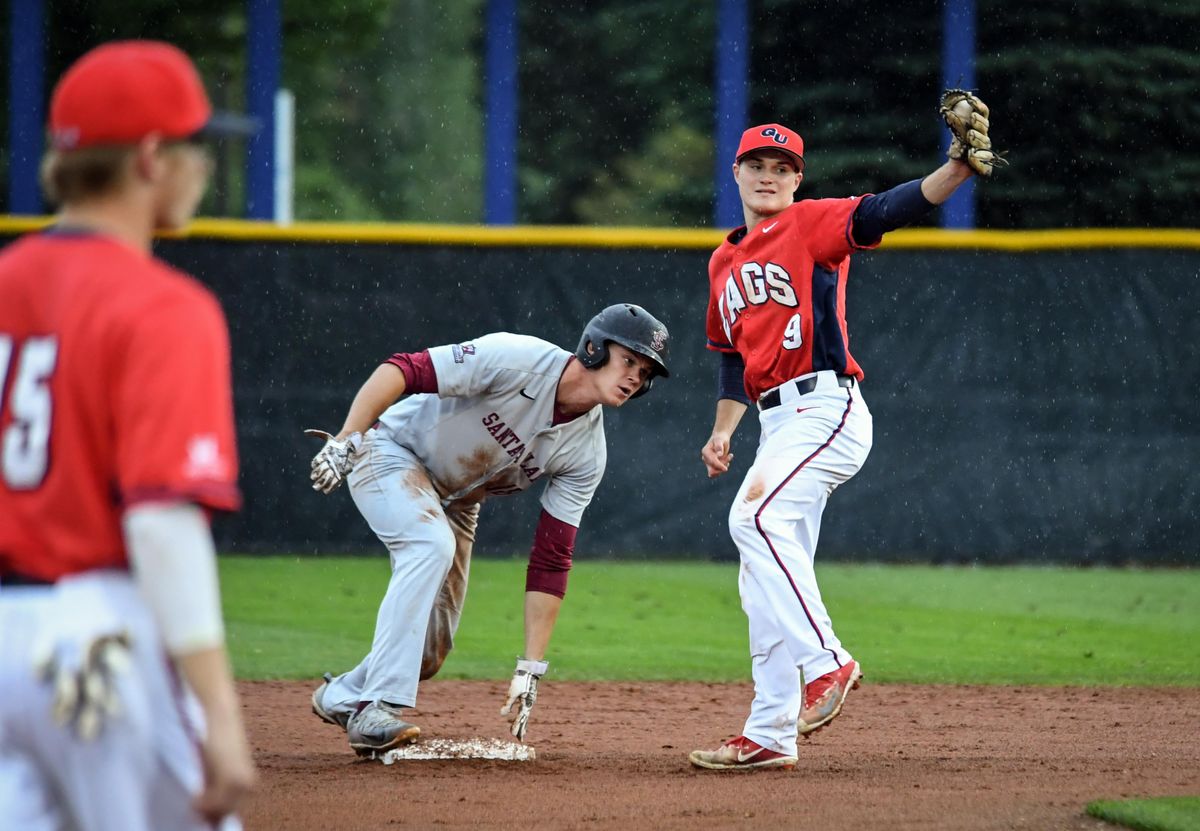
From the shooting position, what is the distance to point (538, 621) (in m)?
5.67

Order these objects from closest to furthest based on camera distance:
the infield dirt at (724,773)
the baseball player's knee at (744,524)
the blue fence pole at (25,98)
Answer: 1. the infield dirt at (724,773)
2. the baseball player's knee at (744,524)
3. the blue fence pole at (25,98)

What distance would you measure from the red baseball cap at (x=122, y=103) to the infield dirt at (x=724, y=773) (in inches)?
106

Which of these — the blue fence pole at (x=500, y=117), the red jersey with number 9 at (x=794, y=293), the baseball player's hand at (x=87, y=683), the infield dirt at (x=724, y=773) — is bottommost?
the infield dirt at (x=724, y=773)

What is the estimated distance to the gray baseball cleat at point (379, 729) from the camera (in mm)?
5438

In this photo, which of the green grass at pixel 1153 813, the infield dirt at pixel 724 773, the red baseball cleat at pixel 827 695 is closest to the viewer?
the green grass at pixel 1153 813

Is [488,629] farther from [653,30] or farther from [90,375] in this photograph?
[653,30]

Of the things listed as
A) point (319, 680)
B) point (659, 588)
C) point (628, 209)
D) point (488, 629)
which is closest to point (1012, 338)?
point (659, 588)

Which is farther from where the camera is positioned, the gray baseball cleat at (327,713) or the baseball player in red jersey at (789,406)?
the gray baseball cleat at (327,713)

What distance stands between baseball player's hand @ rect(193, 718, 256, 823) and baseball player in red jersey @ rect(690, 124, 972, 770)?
10.6 ft

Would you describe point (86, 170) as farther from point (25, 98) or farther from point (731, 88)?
point (25, 98)

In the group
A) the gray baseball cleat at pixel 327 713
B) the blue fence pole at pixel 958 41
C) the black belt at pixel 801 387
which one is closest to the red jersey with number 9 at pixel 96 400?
the gray baseball cleat at pixel 327 713

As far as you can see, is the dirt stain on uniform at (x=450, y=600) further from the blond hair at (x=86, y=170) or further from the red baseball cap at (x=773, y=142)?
the blond hair at (x=86, y=170)

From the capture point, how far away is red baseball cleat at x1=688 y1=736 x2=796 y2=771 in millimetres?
5449

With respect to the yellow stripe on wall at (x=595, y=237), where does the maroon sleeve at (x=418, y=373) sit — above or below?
below
